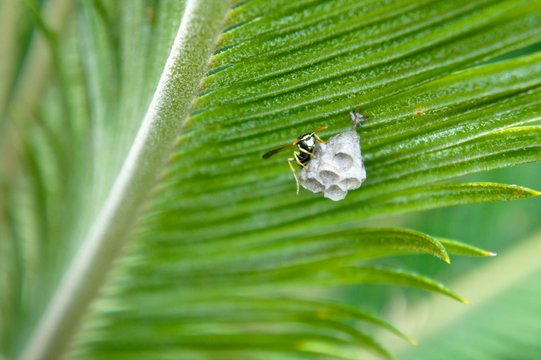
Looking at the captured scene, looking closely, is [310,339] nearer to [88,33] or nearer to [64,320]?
[64,320]

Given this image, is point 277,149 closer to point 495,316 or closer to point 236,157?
point 236,157

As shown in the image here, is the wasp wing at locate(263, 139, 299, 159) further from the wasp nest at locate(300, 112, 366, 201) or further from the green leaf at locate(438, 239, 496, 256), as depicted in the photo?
the green leaf at locate(438, 239, 496, 256)

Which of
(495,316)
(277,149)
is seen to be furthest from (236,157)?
(495,316)

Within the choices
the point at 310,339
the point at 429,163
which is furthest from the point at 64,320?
the point at 429,163

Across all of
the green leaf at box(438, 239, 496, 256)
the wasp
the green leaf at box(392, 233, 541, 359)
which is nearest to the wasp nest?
the wasp

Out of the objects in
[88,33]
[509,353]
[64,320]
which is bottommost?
[64,320]

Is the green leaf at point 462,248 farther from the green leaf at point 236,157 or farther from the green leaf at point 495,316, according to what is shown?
the green leaf at point 495,316
